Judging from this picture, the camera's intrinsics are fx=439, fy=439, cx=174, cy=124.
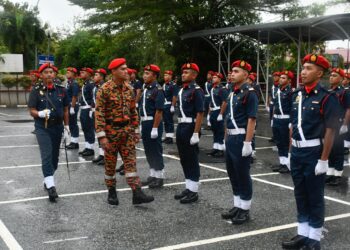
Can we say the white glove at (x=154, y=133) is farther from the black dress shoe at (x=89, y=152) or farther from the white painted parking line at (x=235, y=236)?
the black dress shoe at (x=89, y=152)

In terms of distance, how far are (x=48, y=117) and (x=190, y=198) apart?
2.49 meters

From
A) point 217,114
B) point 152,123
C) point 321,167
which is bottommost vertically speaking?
point 217,114

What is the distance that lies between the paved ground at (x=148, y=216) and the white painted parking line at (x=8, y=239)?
11 millimetres

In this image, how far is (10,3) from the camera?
5862cm

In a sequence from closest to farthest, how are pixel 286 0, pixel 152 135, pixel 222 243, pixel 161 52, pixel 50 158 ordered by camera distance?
pixel 222 243
pixel 50 158
pixel 152 135
pixel 286 0
pixel 161 52

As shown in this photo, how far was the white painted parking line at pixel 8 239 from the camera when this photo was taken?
4.72 m

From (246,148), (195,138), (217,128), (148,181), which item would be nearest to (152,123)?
(148,181)

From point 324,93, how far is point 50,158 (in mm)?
4214

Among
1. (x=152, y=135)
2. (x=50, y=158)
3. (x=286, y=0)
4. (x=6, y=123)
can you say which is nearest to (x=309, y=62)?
(x=152, y=135)

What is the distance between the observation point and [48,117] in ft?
22.1

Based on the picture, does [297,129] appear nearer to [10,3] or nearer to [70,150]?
[70,150]

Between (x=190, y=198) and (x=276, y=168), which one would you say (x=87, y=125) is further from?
(x=190, y=198)

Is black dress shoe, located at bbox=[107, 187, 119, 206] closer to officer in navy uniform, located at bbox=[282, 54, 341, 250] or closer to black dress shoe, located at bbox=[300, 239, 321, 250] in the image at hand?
officer in navy uniform, located at bbox=[282, 54, 341, 250]

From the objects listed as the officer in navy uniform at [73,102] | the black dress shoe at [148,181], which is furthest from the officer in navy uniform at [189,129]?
the officer in navy uniform at [73,102]
